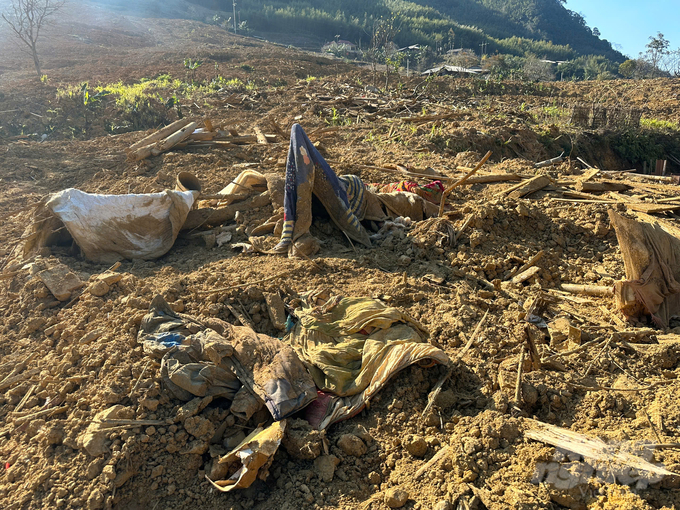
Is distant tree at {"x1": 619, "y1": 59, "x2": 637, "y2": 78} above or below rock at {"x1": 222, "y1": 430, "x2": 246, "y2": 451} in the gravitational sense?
above

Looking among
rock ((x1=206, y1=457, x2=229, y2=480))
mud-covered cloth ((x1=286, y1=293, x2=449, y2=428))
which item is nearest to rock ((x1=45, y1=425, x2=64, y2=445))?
rock ((x1=206, y1=457, x2=229, y2=480))

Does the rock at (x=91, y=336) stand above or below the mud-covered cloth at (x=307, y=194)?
below

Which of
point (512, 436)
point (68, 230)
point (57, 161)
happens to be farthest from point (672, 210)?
point (57, 161)

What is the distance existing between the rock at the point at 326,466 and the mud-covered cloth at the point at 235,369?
0.93 ft

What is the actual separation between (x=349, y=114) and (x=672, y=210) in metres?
6.43

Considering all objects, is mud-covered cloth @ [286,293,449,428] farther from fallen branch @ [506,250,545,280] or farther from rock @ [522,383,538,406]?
fallen branch @ [506,250,545,280]

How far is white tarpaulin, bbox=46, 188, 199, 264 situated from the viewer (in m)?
3.88

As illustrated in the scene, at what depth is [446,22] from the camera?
142ft

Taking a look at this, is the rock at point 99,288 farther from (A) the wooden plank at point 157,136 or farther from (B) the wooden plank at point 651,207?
(B) the wooden plank at point 651,207

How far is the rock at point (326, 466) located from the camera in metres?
2.15

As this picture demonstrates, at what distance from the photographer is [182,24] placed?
106 ft

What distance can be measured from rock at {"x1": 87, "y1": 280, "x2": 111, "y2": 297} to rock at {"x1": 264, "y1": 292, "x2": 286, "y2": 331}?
4.02 feet

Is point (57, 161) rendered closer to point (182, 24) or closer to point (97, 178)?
point (97, 178)

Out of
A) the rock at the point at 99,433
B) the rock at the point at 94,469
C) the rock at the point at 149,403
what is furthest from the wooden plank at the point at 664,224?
the rock at the point at 94,469
